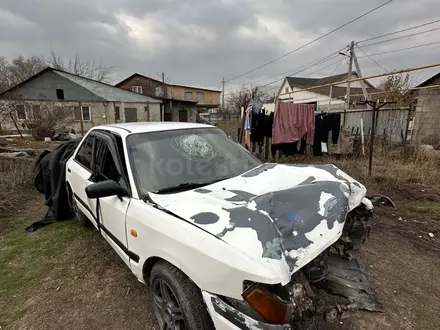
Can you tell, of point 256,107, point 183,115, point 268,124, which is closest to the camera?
point 256,107

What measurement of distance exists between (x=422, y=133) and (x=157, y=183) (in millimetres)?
8856

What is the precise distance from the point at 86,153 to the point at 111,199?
137 centimetres

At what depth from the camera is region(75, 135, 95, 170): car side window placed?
3129 millimetres

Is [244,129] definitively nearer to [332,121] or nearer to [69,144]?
[332,121]

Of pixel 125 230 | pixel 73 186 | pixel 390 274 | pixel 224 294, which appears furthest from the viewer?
pixel 73 186

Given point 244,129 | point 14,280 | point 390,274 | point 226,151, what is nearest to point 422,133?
point 244,129

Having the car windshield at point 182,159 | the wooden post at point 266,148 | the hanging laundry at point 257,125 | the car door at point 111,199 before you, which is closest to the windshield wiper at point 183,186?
the car windshield at point 182,159

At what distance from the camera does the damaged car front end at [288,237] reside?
1273mm

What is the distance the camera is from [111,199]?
227 centimetres

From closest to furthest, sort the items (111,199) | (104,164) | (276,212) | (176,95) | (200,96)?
(276,212)
(111,199)
(104,164)
(176,95)
(200,96)

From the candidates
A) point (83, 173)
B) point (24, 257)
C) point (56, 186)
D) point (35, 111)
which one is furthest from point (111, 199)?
point (35, 111)

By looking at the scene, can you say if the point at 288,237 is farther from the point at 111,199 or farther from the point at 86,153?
the point at 86,153

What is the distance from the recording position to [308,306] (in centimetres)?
139

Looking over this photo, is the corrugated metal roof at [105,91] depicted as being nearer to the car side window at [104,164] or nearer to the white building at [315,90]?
the white building at [315,90]
